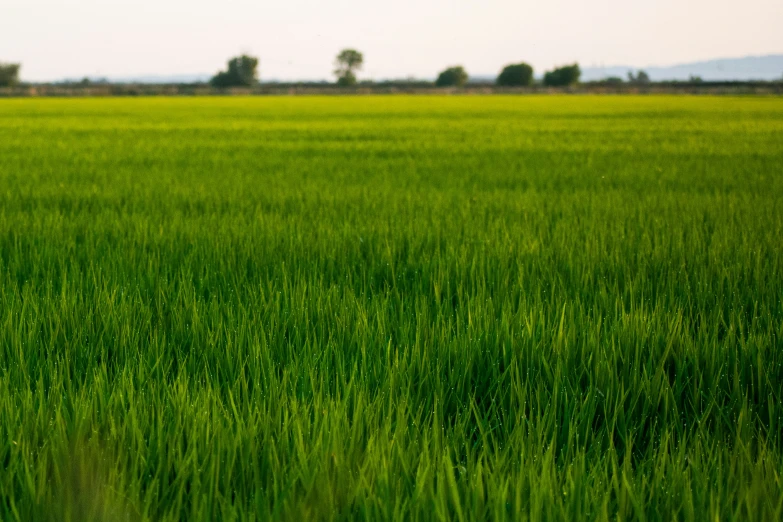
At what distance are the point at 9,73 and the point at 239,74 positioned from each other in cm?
2965

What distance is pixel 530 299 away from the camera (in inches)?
91.4

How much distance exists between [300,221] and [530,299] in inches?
69.2

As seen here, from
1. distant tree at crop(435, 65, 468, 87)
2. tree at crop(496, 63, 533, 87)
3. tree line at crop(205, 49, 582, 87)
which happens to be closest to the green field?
tree line at crop(205, 49, 582, 87)

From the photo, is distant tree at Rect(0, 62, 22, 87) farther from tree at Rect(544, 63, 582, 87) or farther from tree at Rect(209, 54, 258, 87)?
tree at Rect(544, 63, 582, 87)

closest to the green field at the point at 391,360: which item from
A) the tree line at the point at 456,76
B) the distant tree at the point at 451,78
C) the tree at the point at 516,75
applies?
the tree line at the point at 456,76

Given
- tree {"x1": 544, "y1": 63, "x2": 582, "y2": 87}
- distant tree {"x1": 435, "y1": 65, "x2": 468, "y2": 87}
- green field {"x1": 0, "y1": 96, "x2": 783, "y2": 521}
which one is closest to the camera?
green field {"x1": 0, "y1": 96, "x2": 783, "y2": 521}

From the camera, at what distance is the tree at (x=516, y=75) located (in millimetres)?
84438

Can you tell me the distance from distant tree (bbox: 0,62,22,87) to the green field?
93.6 meters

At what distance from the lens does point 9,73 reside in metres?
88.8

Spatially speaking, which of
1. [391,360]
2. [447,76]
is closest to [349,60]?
[447,76]

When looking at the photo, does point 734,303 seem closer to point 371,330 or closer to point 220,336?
point 371,330

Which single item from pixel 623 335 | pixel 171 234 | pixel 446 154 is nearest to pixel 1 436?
pixel 623 335

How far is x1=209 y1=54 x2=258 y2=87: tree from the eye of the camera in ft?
279

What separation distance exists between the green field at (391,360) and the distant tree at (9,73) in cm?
9356
